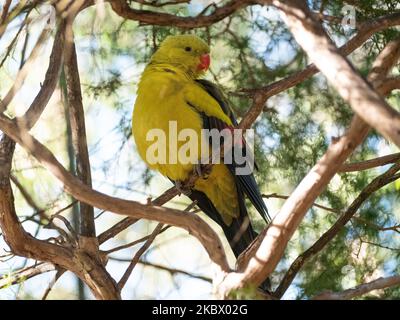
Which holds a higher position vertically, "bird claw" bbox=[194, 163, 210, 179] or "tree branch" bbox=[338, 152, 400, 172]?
"bird claw" bbox=[194, 163, 210, 179]

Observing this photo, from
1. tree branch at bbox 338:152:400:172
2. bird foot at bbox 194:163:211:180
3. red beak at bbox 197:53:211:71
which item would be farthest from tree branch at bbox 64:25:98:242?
tree branch at bbox 338:152:400:172

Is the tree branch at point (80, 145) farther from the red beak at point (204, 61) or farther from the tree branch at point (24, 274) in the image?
the red beak at point (204, 61)

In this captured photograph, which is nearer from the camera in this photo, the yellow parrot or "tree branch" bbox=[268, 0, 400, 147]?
"tree branch" bbox=[268, 0, 400, 147]

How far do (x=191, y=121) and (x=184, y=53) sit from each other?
604 mm

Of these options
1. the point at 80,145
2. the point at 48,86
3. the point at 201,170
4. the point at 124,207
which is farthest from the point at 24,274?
the point at 124,207

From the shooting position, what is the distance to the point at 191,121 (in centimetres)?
404

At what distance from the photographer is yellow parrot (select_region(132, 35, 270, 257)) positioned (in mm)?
4035

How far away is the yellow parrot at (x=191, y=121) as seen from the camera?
404 cm

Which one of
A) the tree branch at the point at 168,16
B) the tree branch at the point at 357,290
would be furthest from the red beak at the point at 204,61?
the tree branch at the point at 357,290

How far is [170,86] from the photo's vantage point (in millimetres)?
4121

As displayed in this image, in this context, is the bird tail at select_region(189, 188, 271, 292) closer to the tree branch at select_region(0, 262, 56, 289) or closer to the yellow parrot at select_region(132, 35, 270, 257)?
the yellow parrot at select_region(132, 35, 270, 257)

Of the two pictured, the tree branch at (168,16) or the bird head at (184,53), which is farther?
the bird head at (184,53)

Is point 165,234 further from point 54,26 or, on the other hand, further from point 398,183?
point 54,26

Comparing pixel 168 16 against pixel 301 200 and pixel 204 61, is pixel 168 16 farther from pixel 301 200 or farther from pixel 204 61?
pixel 301 200
